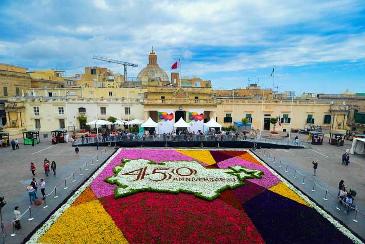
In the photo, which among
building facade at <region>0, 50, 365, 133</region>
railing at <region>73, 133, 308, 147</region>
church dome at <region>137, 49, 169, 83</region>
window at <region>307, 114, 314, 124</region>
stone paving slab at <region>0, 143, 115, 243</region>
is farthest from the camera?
church dome at <region>137, 49, 169, 83</region>

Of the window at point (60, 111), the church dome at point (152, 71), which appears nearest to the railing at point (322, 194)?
the window at point (60, 111)

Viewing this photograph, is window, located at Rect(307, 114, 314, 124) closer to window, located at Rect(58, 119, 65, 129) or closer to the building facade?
the building facade

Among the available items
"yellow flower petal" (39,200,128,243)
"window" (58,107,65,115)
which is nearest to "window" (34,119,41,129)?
"window" (58,107,65,115)

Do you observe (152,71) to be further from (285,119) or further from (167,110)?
(285,119)

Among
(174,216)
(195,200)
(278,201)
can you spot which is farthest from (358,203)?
(174,216)

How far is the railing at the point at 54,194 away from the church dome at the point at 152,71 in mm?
59731

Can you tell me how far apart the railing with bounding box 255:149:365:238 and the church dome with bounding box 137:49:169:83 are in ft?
211

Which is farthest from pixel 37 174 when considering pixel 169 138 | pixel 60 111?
pixel 60 111

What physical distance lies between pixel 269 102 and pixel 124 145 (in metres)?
33.3

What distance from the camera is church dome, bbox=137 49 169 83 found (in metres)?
87.6

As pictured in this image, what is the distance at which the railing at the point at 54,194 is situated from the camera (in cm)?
1393

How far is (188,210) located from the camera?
17.0 metres

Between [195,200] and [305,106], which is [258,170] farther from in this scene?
[305,106]

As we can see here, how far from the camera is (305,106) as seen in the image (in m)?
54.6
